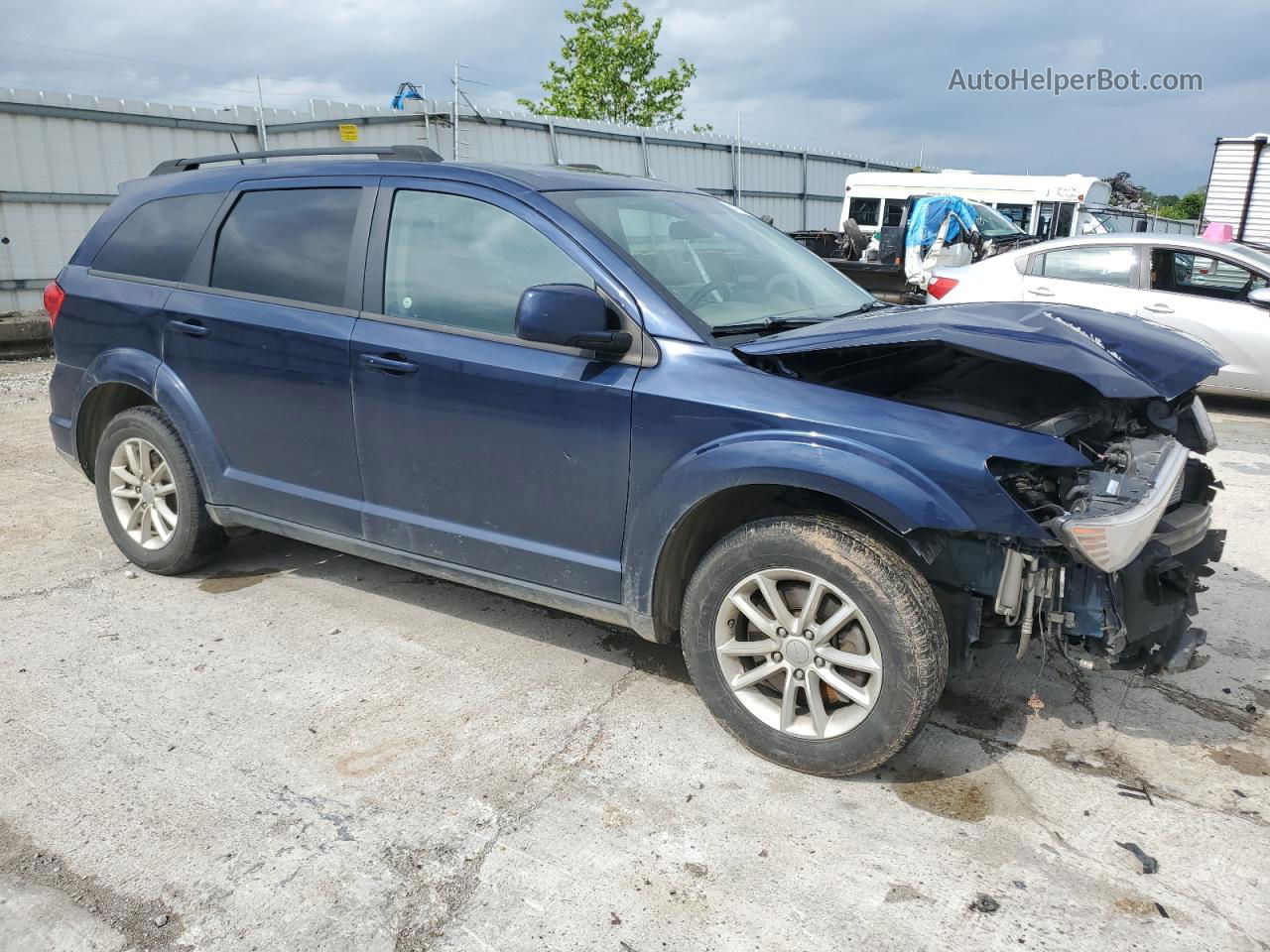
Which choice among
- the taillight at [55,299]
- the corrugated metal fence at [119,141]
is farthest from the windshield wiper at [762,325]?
the corrugated metal fence at [119,141]

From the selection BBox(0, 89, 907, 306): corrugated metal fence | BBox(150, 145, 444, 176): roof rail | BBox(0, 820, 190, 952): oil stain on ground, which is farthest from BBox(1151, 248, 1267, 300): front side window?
BBox(0, 820, 190, 952): oil stain on ground

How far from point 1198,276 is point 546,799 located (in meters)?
7.57

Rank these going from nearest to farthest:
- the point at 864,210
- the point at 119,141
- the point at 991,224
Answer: the point at 119,141 < the point at 991,224 < the point at 864,210

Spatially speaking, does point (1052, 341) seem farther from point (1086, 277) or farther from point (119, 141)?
point (119, 141)

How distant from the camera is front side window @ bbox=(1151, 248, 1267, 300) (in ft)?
25.5

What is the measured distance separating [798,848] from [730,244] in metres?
2.21

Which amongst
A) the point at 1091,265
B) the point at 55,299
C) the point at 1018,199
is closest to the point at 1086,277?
the point at 1091,265

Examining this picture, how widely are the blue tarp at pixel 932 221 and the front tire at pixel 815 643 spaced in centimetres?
1237

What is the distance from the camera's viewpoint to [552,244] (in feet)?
10.7

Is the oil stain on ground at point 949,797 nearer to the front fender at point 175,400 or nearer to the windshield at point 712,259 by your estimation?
the windshield at point 712,259

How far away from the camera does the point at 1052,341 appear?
2738mm

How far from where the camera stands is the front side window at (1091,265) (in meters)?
8.11

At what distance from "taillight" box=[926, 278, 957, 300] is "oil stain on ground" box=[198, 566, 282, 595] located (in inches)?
267

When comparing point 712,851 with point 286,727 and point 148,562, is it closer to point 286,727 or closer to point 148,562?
point 286,727
